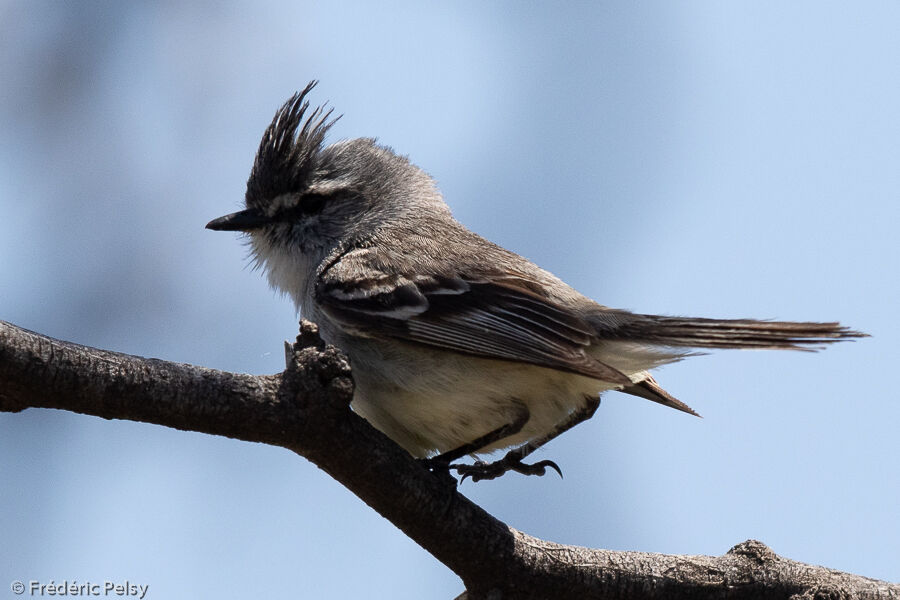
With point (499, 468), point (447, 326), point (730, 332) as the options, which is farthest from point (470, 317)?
point (730, 332)

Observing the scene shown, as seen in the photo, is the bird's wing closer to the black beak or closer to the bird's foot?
the bird's foot

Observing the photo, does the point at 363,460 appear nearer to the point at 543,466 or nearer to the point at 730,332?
the point at 543,466

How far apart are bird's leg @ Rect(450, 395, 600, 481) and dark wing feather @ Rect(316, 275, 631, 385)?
41cm

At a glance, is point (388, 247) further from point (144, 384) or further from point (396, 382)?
point (144, 384)

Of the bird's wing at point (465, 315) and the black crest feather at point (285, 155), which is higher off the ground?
the black crest feather at point (285, 155)

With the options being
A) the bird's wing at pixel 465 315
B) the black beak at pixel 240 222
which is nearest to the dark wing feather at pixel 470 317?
the bird's wing at pixel 465 315

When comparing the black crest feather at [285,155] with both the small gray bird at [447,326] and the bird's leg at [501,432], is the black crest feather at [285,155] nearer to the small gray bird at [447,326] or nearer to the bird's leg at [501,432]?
the small gray bird at [447,326]

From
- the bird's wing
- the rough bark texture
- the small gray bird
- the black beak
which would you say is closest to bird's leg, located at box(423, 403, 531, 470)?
the small gray bird

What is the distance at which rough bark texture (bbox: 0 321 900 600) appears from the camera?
9.08 ft

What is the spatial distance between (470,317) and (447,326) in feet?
0.55

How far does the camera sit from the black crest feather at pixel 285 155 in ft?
17.6

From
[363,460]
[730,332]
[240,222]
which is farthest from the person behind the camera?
[240,222]

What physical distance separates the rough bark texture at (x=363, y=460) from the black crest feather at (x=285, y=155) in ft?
7.76

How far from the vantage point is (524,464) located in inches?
171
